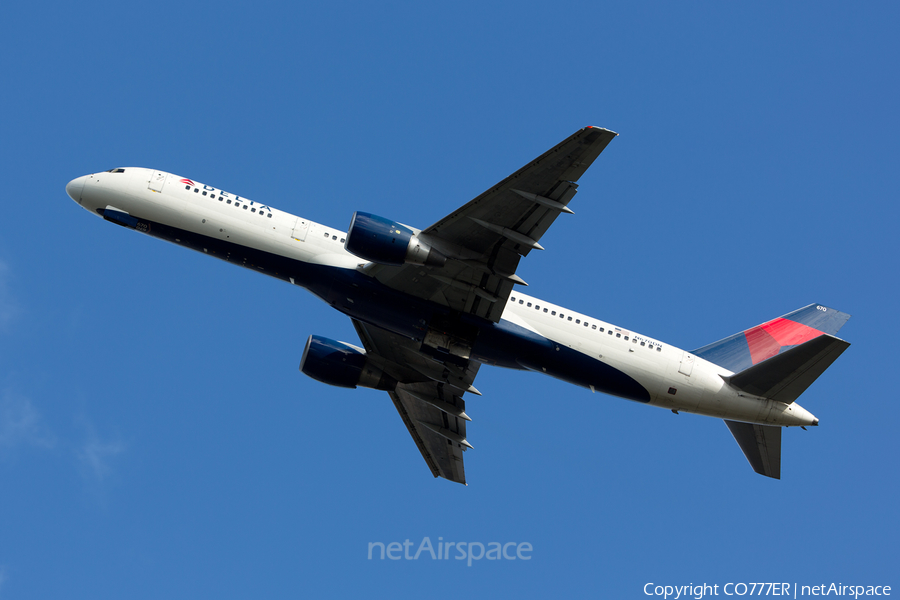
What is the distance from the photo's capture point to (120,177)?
3341cm

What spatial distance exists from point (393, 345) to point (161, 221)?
12226 mm

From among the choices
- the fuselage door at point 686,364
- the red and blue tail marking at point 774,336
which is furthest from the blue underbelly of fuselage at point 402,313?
the red and blue tail marking at point 774,336

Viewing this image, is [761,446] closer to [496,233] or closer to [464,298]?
[464,298]

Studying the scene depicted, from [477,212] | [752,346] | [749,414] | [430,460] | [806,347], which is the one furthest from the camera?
[430,460]

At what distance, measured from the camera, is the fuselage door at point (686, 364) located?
110ft

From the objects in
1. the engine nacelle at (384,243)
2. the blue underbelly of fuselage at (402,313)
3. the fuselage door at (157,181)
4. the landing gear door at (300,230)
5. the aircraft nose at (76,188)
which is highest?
the fuselage door at (157,181)

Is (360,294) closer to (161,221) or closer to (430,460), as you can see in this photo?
(161,221)

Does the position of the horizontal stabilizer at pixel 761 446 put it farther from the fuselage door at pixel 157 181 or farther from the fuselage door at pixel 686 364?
the fuselage door at pixel 157 181

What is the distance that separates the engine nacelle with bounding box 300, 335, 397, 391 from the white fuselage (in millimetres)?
6490

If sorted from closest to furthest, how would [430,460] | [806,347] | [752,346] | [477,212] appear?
[477,212] → [806,347] → [752,346] → [430,460]

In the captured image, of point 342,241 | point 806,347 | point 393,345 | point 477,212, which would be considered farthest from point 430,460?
point 806,347

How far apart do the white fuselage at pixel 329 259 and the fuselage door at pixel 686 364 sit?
45mm

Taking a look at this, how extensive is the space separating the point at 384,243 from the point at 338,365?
11.1 metres

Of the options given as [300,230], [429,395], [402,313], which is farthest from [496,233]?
[429,395]
